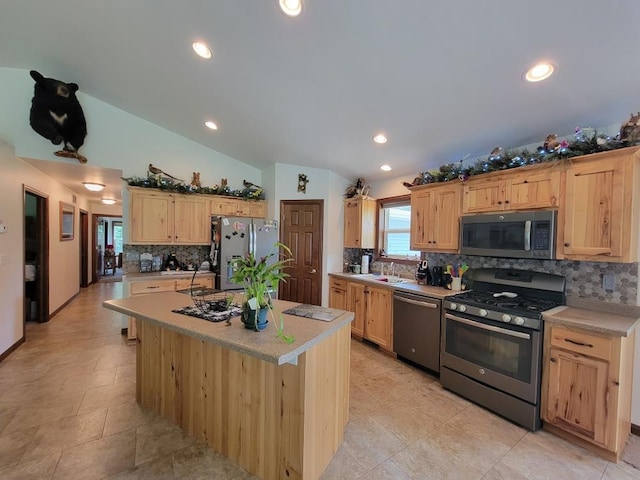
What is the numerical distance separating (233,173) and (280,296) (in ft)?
7.51

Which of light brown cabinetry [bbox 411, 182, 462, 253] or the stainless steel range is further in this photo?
light brown cabinetry [bbox 411, 182, 462, 253]

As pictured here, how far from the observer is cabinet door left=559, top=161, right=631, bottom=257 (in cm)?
208

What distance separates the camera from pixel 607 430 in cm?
191

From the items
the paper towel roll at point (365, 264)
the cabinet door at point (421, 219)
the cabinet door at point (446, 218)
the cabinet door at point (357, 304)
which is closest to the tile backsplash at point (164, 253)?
the cabinet door at point (357, 304)

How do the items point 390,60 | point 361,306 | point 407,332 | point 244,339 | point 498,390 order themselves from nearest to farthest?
point 244,339, point 390,60, point 498,390, point 407,332, point 361,306

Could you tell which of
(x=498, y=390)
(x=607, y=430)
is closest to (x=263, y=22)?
(x=498, y=390)

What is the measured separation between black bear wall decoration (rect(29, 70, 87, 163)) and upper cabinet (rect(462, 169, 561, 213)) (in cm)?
482

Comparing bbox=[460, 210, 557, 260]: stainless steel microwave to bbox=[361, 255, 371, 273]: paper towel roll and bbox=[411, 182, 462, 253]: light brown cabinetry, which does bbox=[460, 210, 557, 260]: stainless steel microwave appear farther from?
bbox=[361, 255, 371, 273]: paper towel roll

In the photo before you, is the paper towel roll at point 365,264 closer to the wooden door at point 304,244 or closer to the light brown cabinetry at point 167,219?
the wooden door at point 304,244

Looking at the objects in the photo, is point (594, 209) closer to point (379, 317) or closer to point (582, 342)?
point (582, 342)

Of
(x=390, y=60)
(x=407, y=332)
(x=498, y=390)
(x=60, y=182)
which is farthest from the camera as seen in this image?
(x=60, y=182)

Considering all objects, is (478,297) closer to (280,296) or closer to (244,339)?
(244,339)

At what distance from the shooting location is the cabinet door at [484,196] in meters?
2.76

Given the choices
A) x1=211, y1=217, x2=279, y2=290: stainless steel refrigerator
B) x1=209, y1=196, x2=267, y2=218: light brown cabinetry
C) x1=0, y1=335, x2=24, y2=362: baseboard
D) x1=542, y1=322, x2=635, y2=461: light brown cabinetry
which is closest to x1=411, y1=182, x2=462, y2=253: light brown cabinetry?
x1=542, y1=322, x2=635, y2=461: light brown cabinetry
